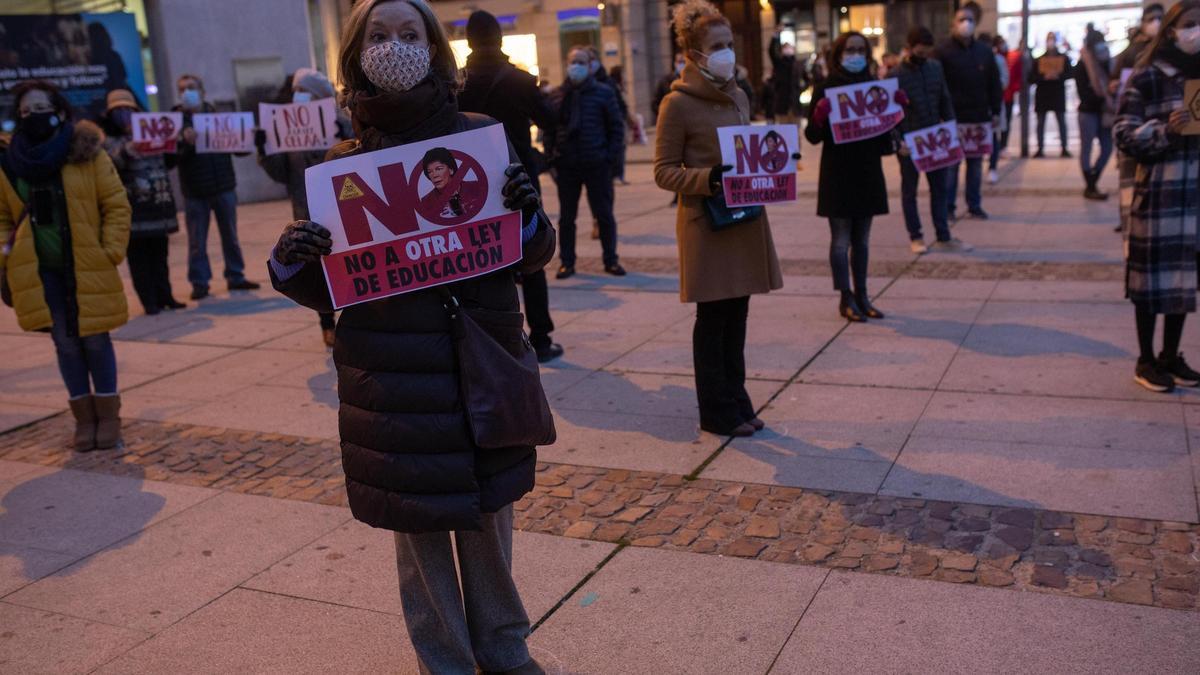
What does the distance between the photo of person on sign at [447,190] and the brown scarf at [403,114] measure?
0.06 meters

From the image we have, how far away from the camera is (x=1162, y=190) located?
5742 mm

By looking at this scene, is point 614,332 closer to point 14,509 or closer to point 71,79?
point 14,509

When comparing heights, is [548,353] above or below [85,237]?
below

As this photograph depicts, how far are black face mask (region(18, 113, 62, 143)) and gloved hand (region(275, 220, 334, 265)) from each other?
11.3 feet

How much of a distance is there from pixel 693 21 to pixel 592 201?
481 centimetres

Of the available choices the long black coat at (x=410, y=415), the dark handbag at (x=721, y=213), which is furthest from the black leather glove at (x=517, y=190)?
the dark handbag at (x=721, y=213)

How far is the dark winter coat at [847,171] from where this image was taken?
767 cm

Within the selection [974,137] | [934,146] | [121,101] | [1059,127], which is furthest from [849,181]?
[1059,127]

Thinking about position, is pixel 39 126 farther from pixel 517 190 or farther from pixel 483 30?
pixel 517 190

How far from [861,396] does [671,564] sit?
90.1 inches

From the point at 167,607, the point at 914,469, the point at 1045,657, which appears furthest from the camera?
the point at 914,469

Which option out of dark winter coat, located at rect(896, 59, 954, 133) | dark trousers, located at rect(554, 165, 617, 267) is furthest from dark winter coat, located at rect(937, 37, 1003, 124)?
dark trousers, located at rect(554, 165, 617, 267)

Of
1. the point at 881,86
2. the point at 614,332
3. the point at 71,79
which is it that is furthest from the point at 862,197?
the point at 71,79

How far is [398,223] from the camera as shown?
123 inches
